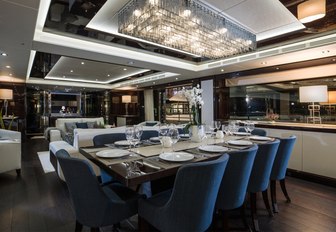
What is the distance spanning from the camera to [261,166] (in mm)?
2076

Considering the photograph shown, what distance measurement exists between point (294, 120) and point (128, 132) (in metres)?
4.31

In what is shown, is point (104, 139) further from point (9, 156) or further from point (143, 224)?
point (9, 156)

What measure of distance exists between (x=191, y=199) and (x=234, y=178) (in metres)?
0.61

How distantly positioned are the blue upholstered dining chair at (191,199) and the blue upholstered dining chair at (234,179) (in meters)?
0.33

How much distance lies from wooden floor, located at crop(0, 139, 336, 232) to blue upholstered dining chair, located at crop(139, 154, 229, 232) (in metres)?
1.04

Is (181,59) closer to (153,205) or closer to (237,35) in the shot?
(237,35)

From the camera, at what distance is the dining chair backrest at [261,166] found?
2065 millimetres

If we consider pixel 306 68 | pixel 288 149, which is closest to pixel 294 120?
pixel 306 68

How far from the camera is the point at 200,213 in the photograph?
1355mm

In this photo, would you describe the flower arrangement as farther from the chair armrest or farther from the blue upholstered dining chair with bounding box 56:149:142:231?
the chair armrest

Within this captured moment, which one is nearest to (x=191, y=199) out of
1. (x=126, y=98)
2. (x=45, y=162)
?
(x=45, y=162)

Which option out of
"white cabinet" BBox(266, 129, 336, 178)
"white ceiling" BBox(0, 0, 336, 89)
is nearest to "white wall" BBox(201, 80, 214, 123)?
"white ceiling" BBox(0, 0, 336, 89)

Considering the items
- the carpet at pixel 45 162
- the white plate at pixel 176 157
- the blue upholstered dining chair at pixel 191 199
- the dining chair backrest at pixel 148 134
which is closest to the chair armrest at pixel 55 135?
the carpet at pixel 45 162

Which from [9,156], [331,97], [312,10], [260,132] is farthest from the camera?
[331,97]
